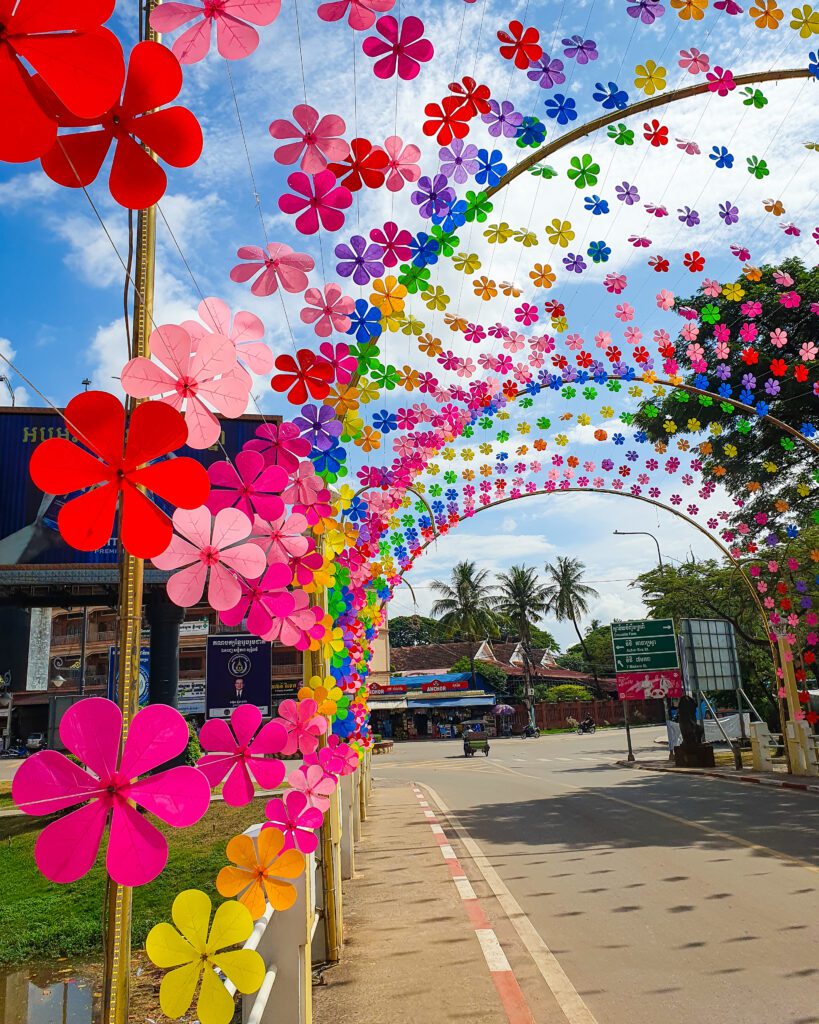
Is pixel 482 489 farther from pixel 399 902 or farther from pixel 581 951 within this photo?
pixel 581 951

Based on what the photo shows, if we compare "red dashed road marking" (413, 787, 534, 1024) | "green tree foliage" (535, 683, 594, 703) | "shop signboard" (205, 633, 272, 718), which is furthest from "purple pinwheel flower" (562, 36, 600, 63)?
"green tree foliage" (535, 683, 594, 703)

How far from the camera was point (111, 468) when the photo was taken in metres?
1.23

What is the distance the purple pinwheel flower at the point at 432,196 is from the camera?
10.7ft

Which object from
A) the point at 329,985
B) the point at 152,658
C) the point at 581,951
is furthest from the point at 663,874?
the point at 152,658

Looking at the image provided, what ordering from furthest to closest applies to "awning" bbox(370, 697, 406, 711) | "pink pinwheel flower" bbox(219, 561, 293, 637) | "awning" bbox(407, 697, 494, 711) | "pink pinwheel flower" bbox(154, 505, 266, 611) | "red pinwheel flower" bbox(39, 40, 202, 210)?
1. "awning" bbox(407, 697, 494, 711)
2. "awning" bbox(370, 697, 406, 711)
3. "pink pinwheel flower" bbox(219, 561, 293, 637)
4. "pink pinwheel flower" bbox(154, 505, 266, 611)
5. "red pinwheel flower" bbox(39, 40, 202, 210)

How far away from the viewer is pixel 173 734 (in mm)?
1398

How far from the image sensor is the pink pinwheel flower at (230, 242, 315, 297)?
222cm

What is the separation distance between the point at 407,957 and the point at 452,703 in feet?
148

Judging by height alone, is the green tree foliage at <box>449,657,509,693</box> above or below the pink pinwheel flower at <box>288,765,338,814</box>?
above

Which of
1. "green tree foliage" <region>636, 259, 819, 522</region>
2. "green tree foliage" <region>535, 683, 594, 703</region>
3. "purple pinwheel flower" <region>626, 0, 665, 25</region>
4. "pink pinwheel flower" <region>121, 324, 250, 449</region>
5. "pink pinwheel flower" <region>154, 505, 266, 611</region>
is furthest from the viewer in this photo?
"green tree foliage" <region>535, 683, 594, 703</region>

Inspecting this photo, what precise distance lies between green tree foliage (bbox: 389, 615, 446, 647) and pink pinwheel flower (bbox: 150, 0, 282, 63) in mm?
73155

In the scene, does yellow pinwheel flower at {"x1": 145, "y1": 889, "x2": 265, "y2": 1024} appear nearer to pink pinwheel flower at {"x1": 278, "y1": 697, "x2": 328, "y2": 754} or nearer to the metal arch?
pink pinwheel flower at {"x1": 278, "y1": 697, "x2": 328, "y2": 754}

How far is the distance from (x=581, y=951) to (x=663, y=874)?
8.70 ft

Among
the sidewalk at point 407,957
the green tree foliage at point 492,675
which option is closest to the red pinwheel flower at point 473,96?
the sidewalk at point 407,957
